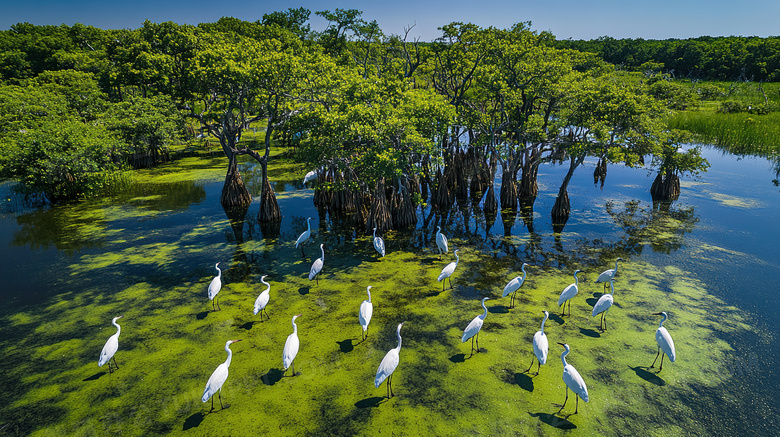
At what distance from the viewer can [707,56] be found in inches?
2650

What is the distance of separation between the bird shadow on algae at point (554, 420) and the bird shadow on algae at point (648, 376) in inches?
90.9

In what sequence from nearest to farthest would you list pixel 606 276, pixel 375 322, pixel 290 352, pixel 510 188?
pixel 290 352, pixel 375 322, pixel 606 276, pixel 510 188

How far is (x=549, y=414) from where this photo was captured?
6.52 m

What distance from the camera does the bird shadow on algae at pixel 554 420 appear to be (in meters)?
6.27

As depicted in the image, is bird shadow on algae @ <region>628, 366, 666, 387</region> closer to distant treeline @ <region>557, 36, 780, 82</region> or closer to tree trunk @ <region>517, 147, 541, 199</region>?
tree trunk @ <region>517, 147, 541, 199</region>

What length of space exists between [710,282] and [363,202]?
1337 centimetres

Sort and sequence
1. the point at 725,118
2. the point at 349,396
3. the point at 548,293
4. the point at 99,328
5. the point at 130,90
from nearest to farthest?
1. the point at 349,396
2. the point at 99,328
3. the point at 548,293
4. the point at 725,118
5. the point at 130,90

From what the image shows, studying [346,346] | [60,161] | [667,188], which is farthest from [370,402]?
[60,161]

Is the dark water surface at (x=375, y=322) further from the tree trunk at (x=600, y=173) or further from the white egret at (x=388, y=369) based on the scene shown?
the tree trunk at (x=600, y=173)

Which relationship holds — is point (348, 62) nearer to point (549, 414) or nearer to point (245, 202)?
point (245, 202)

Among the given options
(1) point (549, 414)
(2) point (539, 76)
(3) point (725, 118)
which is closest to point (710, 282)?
(1) point (549, 414)

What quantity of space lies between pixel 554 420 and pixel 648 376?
263cm

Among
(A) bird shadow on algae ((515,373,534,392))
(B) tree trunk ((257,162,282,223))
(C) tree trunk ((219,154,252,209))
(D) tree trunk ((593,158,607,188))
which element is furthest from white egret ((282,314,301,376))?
(D) tree trunk ((593,158,607,188))

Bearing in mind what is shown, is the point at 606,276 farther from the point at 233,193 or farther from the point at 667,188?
the point at 233,193
